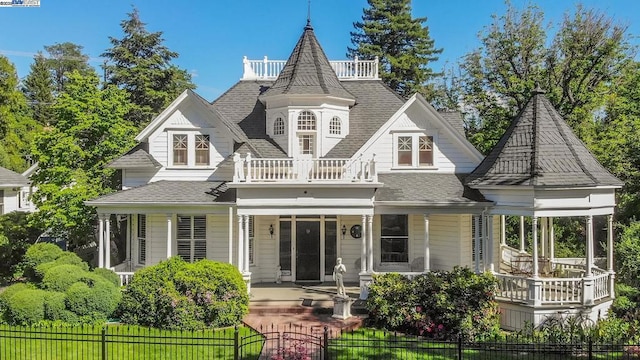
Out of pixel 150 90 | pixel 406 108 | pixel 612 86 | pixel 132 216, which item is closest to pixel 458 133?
pixel 406 108

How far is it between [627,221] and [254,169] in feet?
53.2

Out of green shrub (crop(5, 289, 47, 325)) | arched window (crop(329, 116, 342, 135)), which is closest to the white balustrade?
green shrub (crop(5, 289, 47, 325))

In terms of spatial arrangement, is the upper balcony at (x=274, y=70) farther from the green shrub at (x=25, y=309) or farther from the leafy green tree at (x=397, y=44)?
the leafy green tree at (x=397, y=44)

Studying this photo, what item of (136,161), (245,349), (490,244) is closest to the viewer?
(245,349)

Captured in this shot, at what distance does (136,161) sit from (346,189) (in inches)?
327

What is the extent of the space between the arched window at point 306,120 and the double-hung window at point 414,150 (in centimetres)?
351

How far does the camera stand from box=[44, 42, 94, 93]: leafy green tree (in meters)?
88.2

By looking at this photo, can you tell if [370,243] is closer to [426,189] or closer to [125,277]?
[426,189]

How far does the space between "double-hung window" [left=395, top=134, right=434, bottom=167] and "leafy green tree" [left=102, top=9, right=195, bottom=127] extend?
94.5ft

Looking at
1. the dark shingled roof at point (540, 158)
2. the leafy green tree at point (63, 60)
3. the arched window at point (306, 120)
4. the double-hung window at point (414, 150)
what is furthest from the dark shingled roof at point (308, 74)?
the leafy green tree at point (63, 60)

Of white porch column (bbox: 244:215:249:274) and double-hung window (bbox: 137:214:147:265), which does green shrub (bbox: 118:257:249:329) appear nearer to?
white porch column (bbox: 244:215:249:274)

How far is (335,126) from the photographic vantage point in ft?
68.0

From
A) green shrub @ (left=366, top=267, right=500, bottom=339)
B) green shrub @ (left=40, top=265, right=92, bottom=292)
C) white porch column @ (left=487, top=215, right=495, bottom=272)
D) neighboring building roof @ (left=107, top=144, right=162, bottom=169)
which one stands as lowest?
green shrub @ (left=366, top=267, right=500, bottom=339)

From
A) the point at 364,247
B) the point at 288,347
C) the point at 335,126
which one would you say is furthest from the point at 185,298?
the point at 335,126
